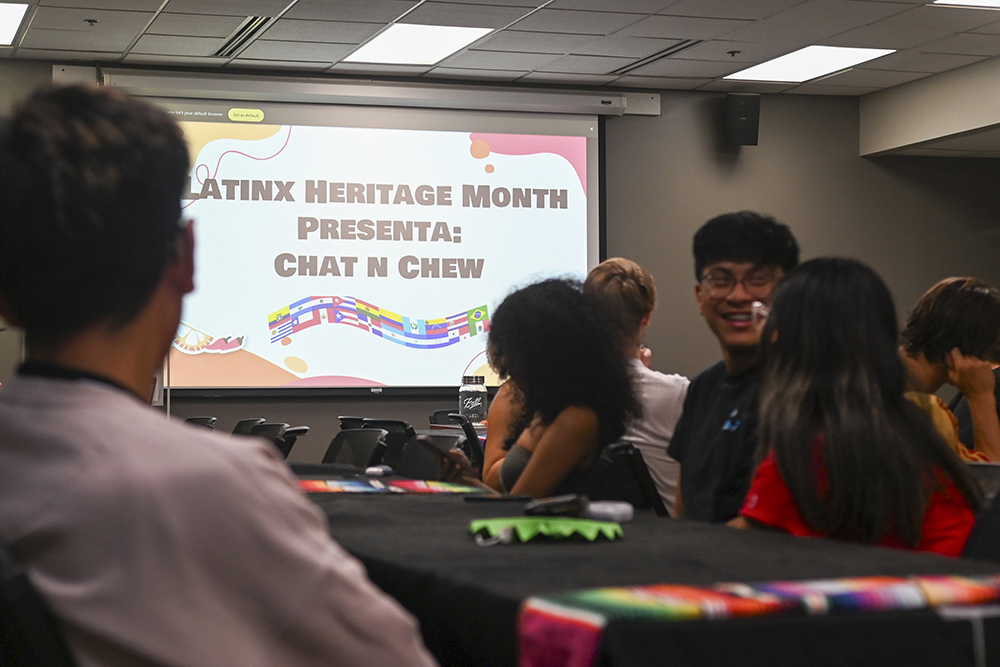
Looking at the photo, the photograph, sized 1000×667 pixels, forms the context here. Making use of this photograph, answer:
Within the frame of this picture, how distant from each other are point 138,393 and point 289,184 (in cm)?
701

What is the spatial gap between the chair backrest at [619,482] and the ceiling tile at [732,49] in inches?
201

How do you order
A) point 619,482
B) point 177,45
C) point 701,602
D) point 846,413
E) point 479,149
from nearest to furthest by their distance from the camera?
point 701,602 < point 846,413 < point 619,482 < point 177,45 < point 479,149

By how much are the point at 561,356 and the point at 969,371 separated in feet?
4.48

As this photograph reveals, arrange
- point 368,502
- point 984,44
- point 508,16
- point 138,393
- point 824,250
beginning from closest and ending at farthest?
1. point 138,393
2. point 368,502
3. point 508,16
4. point 984,44
5. point 824,250

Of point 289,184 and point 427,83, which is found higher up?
point 427,83

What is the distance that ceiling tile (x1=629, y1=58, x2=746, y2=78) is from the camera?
760cm

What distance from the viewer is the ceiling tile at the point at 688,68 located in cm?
760

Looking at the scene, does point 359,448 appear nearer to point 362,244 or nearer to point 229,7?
point 229,7

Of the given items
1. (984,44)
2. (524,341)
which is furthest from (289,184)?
(524,341)

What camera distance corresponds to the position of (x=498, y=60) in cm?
754

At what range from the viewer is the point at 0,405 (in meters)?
0.85

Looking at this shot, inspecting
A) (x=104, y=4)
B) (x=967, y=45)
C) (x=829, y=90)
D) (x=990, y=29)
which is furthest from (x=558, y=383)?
(x=829, y=90)

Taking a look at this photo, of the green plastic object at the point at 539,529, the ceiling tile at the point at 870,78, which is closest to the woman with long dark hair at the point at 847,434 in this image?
the green plastic object at the point at 539,529

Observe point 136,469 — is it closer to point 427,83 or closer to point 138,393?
point 138,393
